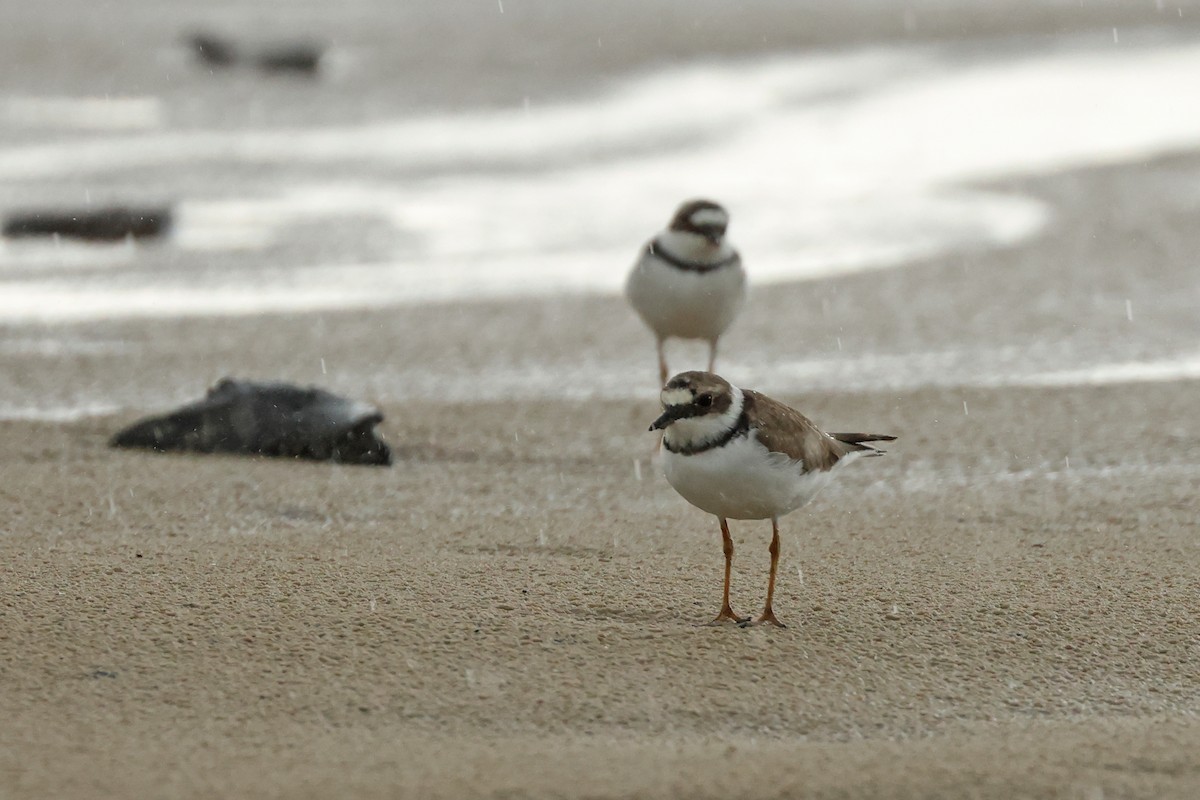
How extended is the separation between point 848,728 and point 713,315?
363 centimetres

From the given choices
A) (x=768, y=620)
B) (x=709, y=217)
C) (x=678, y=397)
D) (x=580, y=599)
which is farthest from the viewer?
(x=709, y=217)

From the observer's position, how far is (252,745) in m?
3.53

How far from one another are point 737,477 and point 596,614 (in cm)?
61

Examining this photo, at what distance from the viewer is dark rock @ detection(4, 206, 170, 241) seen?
10.9 metres

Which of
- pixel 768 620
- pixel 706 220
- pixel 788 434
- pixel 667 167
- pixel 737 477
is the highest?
pixel 667 167

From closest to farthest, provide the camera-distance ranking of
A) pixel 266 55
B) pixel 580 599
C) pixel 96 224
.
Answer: pixel 580 599, pixel 96 224, pixel 266 55

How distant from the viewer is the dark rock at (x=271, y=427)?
244 inches

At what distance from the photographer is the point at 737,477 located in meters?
4.08

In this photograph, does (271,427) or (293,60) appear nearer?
(271,427)

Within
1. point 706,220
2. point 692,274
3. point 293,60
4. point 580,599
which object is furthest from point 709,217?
point 293,60

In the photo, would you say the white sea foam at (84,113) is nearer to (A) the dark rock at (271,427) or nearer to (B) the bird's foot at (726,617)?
(A) the dark rock at (271,427)

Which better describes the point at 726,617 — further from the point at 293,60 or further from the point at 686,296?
the point at 293,60

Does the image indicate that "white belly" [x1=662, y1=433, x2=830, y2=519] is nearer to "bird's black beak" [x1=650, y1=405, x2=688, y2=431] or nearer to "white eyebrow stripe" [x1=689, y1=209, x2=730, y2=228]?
"bird's black beak" [x1=650, y1=405, x2=688, y2=431]

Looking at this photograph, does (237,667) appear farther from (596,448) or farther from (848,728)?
(596,448)
